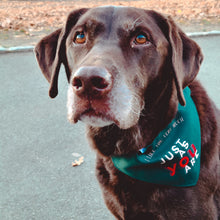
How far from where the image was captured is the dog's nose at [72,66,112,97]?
1.66 m

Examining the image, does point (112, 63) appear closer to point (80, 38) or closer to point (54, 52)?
point (80, 38)

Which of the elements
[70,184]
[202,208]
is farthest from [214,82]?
[202,208]

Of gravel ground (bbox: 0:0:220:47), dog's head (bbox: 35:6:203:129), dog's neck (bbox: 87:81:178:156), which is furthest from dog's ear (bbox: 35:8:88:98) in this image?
gravel ground (bbox: 0:0:220:47)

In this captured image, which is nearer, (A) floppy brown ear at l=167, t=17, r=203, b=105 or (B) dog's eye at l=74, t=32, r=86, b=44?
(A) floppy brown ear at l=167, t=17, r=203, b=105

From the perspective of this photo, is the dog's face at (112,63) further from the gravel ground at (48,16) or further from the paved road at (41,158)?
the gravel ground at (48,16)

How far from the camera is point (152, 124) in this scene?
2.22 m

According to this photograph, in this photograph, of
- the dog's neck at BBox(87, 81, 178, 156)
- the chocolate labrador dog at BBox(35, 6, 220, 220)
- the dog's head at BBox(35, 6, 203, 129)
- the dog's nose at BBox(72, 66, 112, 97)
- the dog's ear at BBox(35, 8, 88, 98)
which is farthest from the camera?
the dog's ear at BBox(35, 8, 88, 98)

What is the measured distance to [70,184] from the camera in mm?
3346

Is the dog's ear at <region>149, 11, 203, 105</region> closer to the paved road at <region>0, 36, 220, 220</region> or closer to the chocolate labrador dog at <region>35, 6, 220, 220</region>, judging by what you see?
the chocolate labrador dog at <region>35, 6, 220, 220</region>

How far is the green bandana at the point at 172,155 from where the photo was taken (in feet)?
7.08

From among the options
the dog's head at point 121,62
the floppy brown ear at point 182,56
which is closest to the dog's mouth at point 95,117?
the dog's head at point 121,62

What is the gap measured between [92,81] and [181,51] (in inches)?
31.1

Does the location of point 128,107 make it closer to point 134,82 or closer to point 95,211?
point 134,82

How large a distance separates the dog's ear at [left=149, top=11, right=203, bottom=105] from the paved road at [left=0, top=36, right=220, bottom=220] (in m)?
1.57
